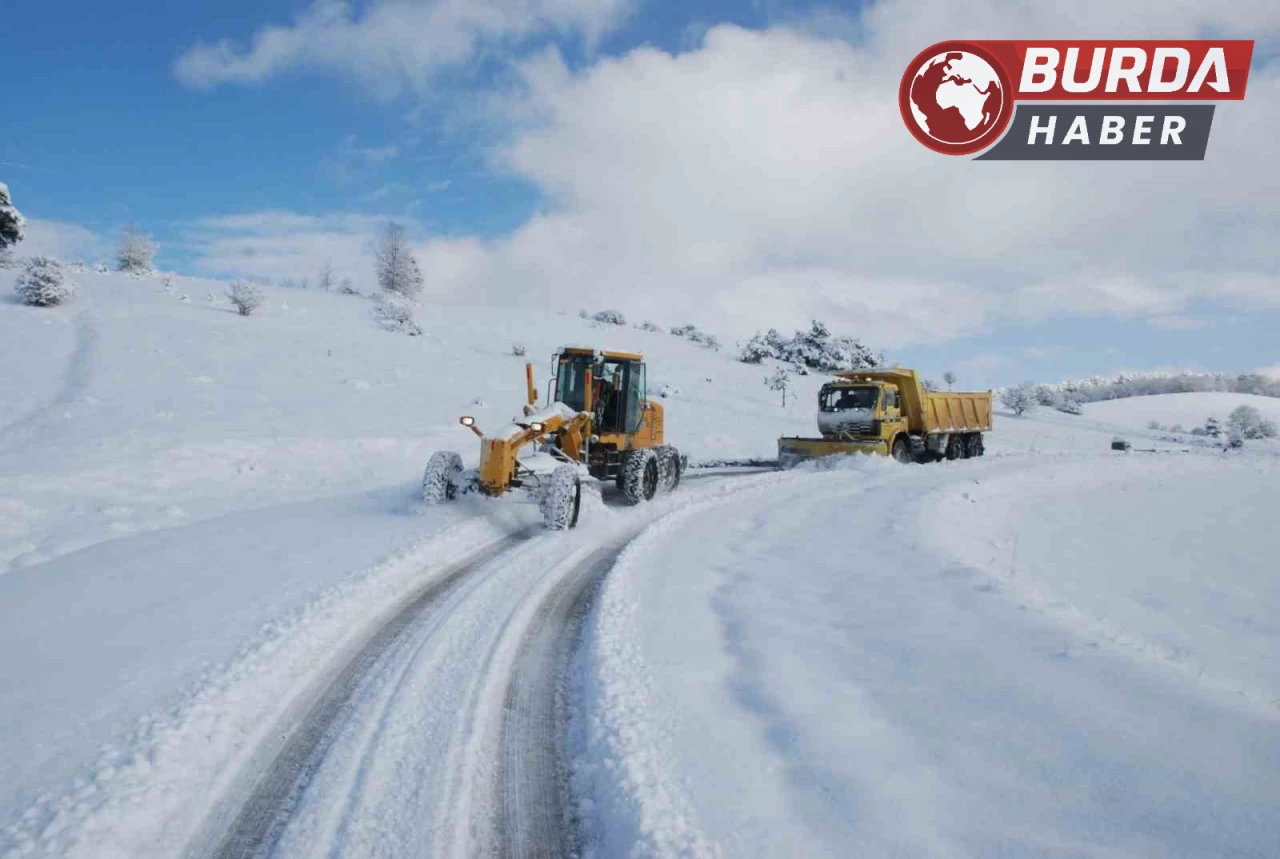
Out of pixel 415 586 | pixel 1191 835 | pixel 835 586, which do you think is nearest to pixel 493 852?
pixel 1191 835

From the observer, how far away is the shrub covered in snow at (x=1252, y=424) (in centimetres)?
4412

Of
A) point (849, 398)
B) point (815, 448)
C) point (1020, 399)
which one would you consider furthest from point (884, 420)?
point (1020, 399)

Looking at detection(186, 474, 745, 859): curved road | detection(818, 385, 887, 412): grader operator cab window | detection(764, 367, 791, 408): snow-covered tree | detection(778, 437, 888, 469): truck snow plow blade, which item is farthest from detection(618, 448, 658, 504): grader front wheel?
detection(764, 367, 791, 408): snow-covered tree

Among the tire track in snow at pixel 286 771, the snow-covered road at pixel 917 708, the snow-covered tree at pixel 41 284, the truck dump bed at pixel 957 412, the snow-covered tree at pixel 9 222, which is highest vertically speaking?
the snow-covered tree at pixel 9 222

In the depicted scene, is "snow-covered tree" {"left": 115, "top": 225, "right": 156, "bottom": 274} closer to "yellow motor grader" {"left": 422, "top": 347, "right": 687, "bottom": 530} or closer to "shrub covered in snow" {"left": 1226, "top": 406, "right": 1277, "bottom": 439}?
"yellow motor grader" {"left": 422, "top": 347, "right": 687, "bottom": 530}

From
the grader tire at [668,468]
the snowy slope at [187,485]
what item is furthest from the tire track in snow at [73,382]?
the grader tire at [668,468]

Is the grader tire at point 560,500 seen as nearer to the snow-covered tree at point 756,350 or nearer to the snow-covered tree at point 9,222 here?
the snow-covered tree at point 9,222

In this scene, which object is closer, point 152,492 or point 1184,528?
point 152,492

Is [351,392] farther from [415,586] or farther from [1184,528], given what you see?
[1184,528]

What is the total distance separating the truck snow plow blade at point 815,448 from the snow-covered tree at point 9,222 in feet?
93.2

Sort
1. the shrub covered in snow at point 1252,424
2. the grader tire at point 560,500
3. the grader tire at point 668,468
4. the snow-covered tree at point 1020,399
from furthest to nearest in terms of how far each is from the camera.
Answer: the snow-covered tree at point 1020,399, the shrub covered in snow at point 1252,424, the grader tire at point 668,468, the grader tire at point 560,500

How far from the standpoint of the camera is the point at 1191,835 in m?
3.06

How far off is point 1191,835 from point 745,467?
16213 mm

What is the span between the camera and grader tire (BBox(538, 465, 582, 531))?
9953 mm
